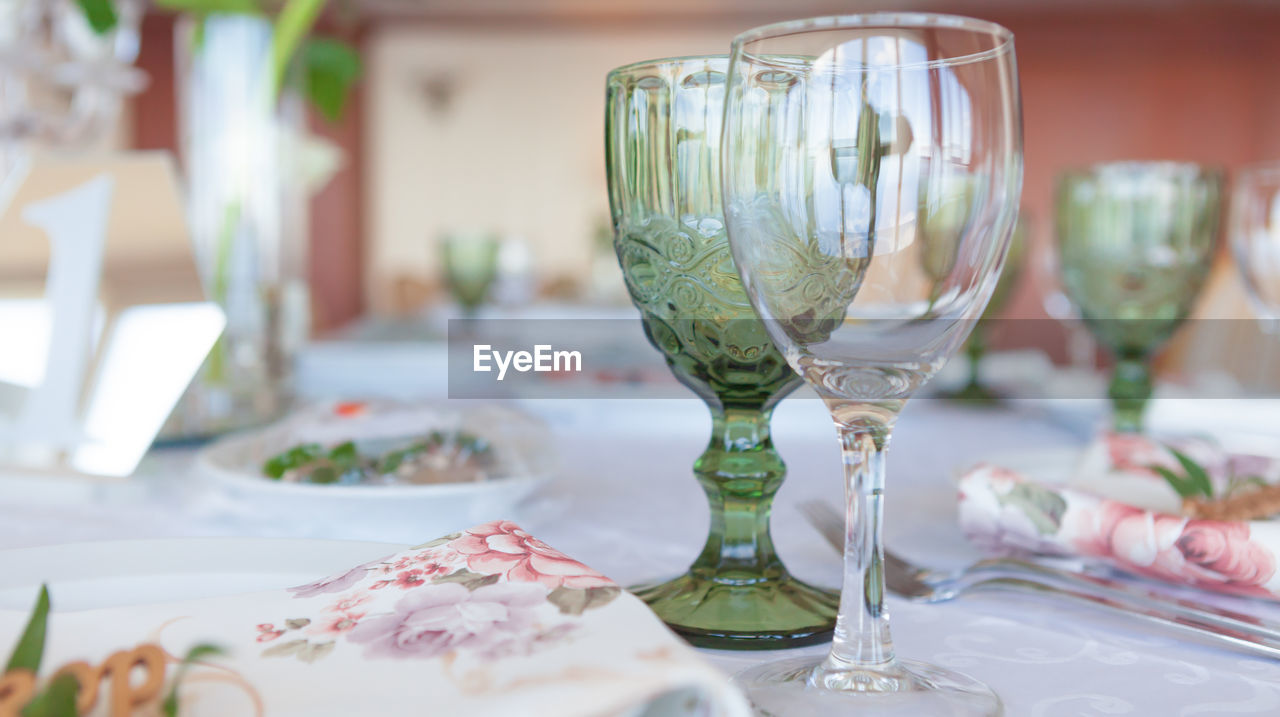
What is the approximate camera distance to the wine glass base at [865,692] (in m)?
0.31

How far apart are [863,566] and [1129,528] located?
18 cm

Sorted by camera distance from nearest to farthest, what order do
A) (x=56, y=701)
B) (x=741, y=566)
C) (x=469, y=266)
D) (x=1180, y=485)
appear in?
1. (x=56, y=701)
2. (x=741, y=566)
3. (x=1180, y=485)
4. (x=469, y=266)

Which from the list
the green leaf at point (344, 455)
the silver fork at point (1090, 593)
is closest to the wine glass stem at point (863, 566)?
the silver fork at point (1090, 593)

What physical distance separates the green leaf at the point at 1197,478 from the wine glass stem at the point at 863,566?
A: 287mm

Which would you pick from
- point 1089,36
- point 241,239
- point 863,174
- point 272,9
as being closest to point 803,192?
point 863,174

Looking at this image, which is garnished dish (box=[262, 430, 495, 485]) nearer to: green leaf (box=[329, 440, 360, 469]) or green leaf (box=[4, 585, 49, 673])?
green leaf (box=[329, 440, 360, 469])

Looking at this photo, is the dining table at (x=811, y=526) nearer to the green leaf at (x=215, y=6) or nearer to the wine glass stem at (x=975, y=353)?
the wine glass stem at (x=975, y=353)

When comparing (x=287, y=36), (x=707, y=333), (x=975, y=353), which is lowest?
(x=975, y=353)

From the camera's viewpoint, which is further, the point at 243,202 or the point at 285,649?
the point at 243,202

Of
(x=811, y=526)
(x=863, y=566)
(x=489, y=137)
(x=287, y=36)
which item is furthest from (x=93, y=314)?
(x=489, y=137)

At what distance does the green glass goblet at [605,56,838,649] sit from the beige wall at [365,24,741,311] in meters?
6.28

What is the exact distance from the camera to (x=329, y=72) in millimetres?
1371

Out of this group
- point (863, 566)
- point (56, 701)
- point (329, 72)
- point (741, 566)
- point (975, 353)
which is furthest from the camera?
point (329, 72)

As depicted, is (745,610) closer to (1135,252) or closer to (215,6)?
(1135,252)
